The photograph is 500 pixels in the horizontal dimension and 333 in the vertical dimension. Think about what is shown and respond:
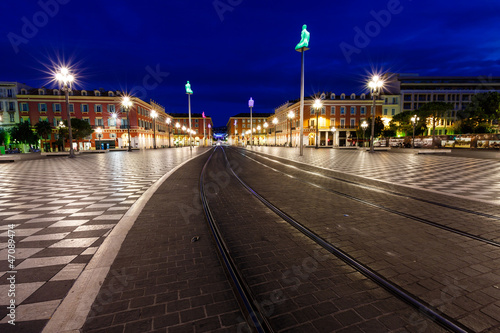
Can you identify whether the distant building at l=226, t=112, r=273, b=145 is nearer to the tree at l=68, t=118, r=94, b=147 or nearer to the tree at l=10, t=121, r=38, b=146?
the tree at l=68, t=118, r=94, b=147

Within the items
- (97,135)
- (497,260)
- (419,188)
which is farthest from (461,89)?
(97,135)

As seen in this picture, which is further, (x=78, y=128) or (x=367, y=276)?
(x=78, y=128)

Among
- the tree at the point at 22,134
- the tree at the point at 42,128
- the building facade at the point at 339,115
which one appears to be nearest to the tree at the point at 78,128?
the tree at the point at 42,128

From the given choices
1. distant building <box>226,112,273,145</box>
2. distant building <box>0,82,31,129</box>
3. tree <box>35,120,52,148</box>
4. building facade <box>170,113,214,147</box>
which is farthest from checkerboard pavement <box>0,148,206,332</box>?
distant building <box>226,112,273,145</box>

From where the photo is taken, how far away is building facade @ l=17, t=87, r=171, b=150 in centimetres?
4972

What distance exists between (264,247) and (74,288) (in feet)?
8.19

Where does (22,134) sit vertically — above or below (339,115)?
below

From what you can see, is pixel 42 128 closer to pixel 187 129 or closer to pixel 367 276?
pixel 367 276

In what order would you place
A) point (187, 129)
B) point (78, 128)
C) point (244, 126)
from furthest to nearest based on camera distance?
1. point (244, 126)
2. point (187, 129)
3. point (78, 128)

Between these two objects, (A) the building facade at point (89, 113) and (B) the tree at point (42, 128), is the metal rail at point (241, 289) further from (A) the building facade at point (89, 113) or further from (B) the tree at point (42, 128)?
(B) the tree at point (42, 128)

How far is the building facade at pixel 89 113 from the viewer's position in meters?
49.7

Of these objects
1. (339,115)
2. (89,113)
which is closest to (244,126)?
(339,115)

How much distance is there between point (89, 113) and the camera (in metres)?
50.8

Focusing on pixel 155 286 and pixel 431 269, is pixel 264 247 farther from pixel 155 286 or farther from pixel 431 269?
pixel 431 269
